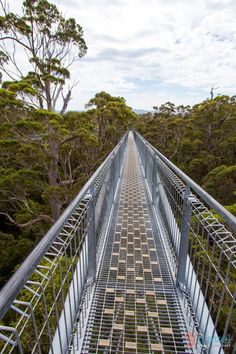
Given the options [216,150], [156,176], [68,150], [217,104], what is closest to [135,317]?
[156,176]

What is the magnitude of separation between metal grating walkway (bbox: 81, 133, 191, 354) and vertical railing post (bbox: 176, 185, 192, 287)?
22 cm

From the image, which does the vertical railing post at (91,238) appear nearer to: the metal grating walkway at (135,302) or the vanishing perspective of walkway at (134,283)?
the vanishing perspective of walkway at (134,283)

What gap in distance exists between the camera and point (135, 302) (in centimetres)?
235

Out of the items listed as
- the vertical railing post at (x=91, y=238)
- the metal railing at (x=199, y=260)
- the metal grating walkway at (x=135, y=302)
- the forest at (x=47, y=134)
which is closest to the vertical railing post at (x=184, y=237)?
the metal railing at (x=199, y=260)

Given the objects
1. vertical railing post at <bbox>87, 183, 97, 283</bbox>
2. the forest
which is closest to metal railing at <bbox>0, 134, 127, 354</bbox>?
vertical railing post at <bbox>87, 183, 97, 283</bbox>

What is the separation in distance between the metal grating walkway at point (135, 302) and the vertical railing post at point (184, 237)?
0.22 metres

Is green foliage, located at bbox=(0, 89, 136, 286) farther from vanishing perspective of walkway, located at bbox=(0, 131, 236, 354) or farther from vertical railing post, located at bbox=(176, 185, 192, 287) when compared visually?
vertical railing post, located at bbox=(176, 185, 192, 287)

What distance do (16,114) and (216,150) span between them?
468 inches

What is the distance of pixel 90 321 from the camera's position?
208cm

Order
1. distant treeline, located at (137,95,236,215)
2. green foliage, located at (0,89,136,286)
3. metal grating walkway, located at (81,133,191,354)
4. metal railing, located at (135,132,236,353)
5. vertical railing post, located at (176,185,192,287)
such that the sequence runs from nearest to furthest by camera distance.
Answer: metal railing, located at (135,132,236,353) → metal grating walkway, located at (81,133,191,354) → vertical railing post, located at (176,185,192,287) → green foliage, located at (0,89,136,286) → distant treeline, located at (137,95,236,215)

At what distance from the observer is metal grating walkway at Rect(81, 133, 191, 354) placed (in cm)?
191

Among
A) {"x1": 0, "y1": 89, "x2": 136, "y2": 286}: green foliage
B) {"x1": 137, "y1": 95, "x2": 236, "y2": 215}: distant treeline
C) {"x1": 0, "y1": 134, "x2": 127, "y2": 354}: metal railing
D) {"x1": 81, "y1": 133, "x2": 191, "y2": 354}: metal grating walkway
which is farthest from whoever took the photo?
{"x1": 137, "y1": 95, "x2": 236, "y2": 215}: distant treeline

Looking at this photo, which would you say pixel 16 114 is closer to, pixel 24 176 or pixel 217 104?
pixel 24 176

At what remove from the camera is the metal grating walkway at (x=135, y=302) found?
6.27ft
